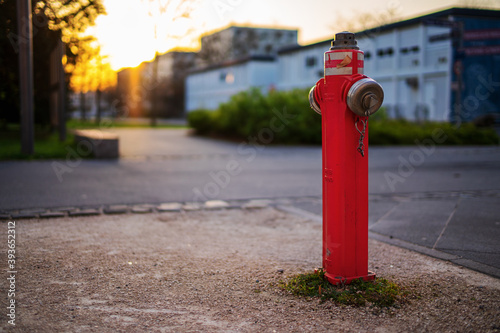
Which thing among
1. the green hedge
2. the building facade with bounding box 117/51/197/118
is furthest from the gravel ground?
the building facade with bounding box 117/51/197/118

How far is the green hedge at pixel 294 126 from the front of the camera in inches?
781

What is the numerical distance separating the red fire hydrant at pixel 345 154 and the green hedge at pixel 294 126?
1601cm

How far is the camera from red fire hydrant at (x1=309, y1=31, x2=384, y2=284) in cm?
340

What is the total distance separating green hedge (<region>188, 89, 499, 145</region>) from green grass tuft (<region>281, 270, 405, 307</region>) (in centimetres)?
1597

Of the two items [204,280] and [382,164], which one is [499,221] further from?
[382,164]

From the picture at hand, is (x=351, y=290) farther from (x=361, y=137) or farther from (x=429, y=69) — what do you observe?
(x=429, y=69)

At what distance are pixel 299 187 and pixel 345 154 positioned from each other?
5.91 metres

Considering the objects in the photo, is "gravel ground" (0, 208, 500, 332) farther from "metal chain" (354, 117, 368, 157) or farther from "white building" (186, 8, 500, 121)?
"white building" (186, 8, 500, 121)

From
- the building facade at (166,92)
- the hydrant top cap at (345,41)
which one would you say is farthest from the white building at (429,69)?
the building facade at (166,92)

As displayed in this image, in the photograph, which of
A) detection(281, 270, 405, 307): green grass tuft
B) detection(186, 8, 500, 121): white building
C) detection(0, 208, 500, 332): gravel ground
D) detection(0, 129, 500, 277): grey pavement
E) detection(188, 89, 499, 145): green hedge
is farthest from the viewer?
detection(186, 8, 500, 121): white building

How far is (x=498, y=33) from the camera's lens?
15859 mm

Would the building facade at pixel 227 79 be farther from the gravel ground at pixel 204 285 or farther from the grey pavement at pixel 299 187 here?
the gravel ground at pixel 204 285

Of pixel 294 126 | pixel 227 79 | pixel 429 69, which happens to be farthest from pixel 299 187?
pixel 227 79

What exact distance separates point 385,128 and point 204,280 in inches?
710
